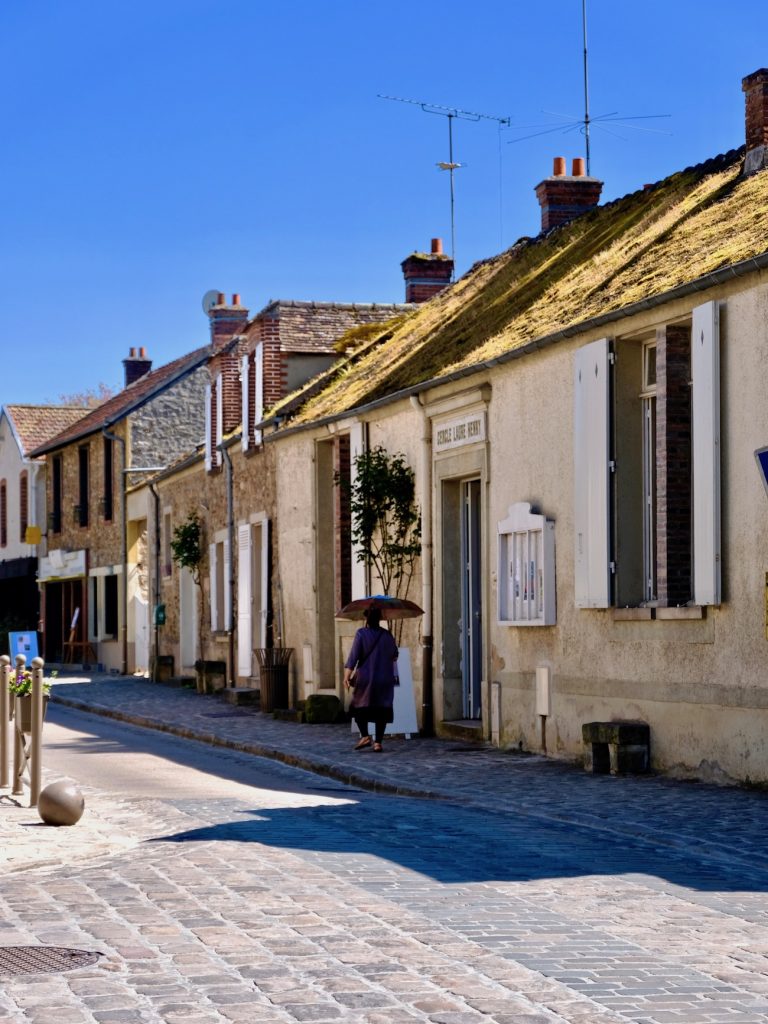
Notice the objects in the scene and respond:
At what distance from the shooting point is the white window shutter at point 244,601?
27062 mm

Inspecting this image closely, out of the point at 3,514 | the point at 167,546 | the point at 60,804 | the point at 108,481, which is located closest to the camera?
the point at 60,804

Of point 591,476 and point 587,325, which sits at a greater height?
point 587,325

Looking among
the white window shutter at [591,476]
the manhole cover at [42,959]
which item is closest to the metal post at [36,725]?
the manhole cover at [42,959]

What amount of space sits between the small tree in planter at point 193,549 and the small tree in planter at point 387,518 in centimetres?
1041

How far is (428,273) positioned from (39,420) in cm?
2271

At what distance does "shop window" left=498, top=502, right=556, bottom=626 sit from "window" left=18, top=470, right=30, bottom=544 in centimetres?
3195

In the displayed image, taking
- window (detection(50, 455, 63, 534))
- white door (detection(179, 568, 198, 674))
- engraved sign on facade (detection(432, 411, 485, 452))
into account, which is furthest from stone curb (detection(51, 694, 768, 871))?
window (detection(50, 455, 63, 534))

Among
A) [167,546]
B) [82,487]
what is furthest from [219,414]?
[82,487]

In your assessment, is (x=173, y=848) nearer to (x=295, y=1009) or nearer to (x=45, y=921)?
(x=45, y=921)

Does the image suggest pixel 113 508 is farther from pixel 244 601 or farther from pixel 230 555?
pixel 244 601

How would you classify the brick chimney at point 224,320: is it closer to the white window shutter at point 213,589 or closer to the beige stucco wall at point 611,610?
the white window shutter at point 213,589

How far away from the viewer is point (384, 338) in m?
26.1

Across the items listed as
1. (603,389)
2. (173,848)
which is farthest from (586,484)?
(173,848)

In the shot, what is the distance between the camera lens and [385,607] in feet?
60.8
